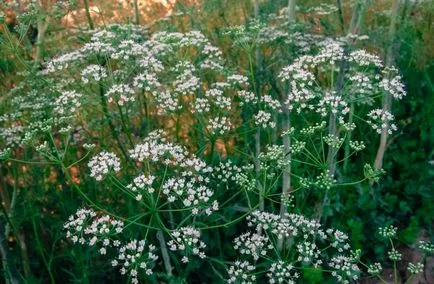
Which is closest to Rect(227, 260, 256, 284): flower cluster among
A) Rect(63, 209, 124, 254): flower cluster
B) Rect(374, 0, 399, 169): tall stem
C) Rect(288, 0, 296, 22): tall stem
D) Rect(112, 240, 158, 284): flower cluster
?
Rect(112, 240, 158, 284): flower cluster

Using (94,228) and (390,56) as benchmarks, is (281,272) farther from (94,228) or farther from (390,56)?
(390,56)

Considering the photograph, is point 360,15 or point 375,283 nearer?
point 360,15

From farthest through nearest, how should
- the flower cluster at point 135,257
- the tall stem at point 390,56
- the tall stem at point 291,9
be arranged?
1. the tall stem at point 390,56
2. the tall stem at point 291,9
3. the flower cluster at point 135,257

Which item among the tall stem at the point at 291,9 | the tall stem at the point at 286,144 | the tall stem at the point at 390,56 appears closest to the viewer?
the tall stem at the point at 286,144

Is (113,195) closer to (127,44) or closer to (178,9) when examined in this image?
(127,44)

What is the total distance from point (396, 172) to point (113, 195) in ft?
9.04

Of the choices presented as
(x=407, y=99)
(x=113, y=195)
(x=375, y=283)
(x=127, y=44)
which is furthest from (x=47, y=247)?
(x=407, y=99)

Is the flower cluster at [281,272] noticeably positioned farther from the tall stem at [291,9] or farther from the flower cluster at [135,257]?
the tall stem at [291,9]

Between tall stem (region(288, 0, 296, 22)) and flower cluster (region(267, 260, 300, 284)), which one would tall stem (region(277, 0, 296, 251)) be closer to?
tall stem (region(288, 0, 296, 22))

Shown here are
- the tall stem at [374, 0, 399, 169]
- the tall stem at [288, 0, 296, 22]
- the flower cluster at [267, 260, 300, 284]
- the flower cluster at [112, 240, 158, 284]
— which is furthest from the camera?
the tall stem at [374, 0, 399, 169]

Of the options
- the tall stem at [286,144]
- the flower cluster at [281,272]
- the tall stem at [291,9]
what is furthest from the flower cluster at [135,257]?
the tall stem at [291,9]

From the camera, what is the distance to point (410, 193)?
16.4 feet

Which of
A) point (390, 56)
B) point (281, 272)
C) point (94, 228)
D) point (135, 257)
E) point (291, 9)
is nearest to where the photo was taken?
point (94, 228)

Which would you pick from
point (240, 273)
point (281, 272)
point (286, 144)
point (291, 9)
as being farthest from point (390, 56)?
point (240, 273)
